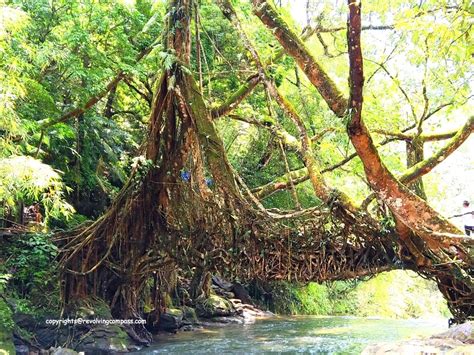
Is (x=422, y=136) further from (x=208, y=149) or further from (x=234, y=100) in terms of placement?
(x=208, y=149)

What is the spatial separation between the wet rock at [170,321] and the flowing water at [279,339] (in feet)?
0.78

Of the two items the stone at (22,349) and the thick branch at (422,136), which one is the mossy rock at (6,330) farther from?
the thick branch at (422,136)

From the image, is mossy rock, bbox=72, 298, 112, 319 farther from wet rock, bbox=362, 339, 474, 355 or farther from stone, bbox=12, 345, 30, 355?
wet rock, bbox=362, 339, 474, 355

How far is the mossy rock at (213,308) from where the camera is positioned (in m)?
12.1

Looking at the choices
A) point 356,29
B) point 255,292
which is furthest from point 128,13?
point 255,292

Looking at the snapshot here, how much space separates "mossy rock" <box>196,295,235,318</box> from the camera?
12125mm

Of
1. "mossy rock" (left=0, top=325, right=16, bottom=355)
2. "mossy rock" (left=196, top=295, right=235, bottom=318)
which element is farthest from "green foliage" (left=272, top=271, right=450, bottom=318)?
"mossy rock" (left=0, top=325, right=16, bottom=355)

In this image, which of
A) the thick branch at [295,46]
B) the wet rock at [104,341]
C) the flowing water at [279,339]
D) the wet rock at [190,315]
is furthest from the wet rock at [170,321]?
the thick branch at [295,46]

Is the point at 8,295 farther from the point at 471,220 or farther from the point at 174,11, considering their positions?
the point at 471,220

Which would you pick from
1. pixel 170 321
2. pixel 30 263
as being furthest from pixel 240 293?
pixel 30 263

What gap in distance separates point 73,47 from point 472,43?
20.0ft

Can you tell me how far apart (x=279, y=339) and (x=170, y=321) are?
91.1 inches

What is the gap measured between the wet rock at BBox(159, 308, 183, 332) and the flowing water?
0.78ft

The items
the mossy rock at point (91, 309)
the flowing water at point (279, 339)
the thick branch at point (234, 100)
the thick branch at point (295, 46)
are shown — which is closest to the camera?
the thick branch at point (295, 46)
